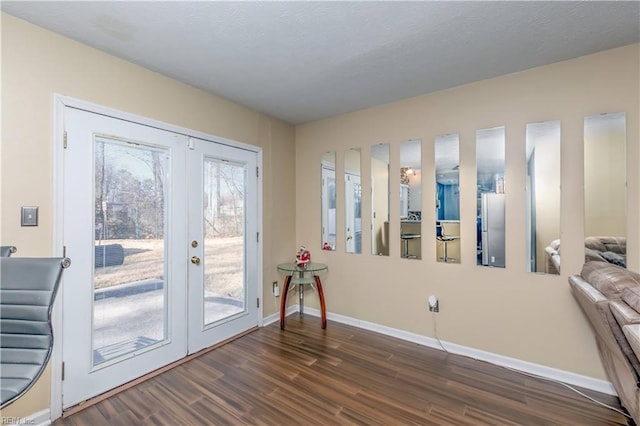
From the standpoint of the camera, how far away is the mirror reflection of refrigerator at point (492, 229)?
2.54 meters

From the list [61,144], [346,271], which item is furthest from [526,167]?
[61,144]

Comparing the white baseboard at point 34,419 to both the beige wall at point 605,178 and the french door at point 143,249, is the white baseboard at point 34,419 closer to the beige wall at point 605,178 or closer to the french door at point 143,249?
the french door at point 143,249

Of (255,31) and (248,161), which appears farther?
(248,161)

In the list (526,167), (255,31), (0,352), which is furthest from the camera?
(526,167)

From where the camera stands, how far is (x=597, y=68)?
2.16 metres

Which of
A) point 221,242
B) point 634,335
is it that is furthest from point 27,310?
point 634,335

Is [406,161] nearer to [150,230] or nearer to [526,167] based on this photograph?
[526,167]

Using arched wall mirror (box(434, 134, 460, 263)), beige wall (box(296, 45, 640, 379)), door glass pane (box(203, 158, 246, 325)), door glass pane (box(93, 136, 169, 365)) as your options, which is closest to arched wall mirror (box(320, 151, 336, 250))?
beige wall (box(296, 45, 640, 379))

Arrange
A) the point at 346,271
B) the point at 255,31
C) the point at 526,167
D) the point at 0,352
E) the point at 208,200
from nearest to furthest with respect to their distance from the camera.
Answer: the point at 0,352 < the point at 255,31 < the point at 526,167 < the point at 208,200 < the point at 346,271

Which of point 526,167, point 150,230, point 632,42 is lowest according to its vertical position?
point 150,230

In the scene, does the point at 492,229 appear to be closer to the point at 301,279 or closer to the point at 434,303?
the point at 434,303

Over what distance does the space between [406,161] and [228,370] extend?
2.64 m

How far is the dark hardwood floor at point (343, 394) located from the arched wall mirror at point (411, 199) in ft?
3.35

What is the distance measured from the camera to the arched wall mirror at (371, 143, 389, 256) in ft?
10.5
